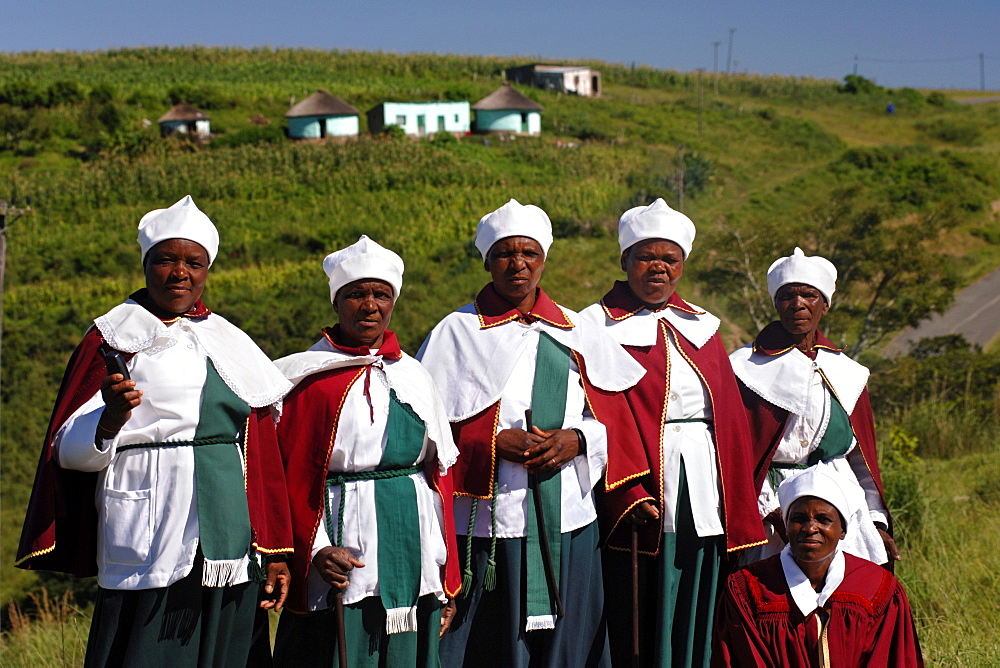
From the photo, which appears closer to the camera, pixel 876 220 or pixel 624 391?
pixel 624 391

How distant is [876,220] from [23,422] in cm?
1793

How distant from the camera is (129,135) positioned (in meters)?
37.9

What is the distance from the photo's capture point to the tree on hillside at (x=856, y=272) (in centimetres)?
1889

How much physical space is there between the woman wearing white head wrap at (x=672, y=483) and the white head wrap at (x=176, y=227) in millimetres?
1549

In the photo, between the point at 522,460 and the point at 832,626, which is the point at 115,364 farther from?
the point at 832,626

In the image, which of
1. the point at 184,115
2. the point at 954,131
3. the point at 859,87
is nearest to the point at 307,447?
the point at 184,115

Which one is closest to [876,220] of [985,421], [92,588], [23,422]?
[985,421]

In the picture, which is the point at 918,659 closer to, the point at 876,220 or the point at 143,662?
the point at 143,662

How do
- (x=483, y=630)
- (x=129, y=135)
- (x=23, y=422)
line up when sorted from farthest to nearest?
(x=129, y=135) → (x=23, y=422) → (x=483, y=630)

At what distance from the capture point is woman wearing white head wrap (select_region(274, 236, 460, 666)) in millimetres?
3291

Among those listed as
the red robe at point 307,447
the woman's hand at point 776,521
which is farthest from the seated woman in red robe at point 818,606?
the red robe at point 307,447

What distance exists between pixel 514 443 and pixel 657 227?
1.01 m

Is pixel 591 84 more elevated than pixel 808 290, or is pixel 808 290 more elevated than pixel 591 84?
pixel 591 84

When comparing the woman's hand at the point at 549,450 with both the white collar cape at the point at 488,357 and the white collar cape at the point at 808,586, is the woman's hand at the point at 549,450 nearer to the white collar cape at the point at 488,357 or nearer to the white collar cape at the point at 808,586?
the white collar cape at the point at 488,357
